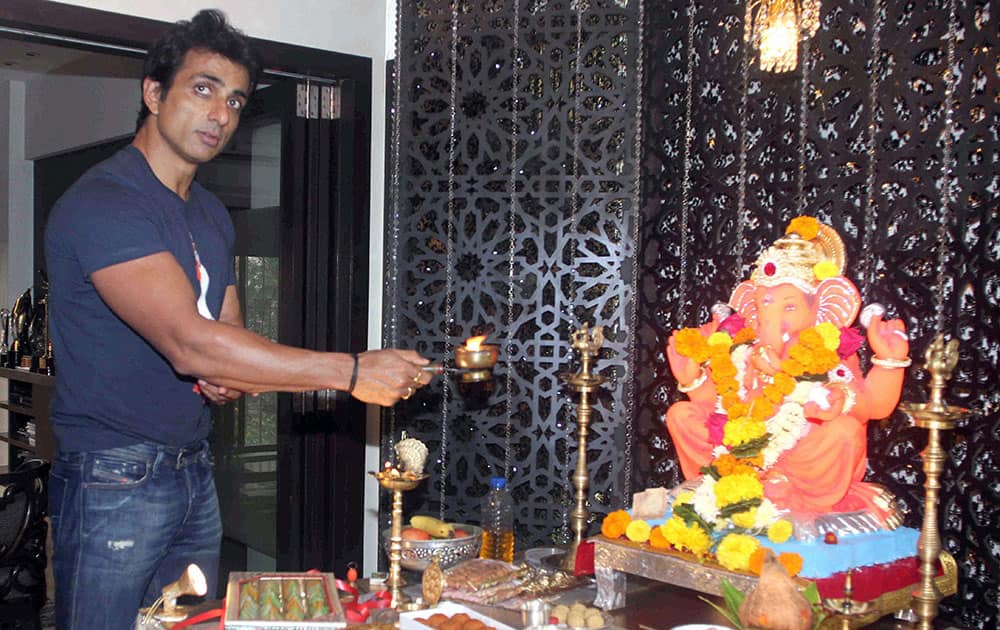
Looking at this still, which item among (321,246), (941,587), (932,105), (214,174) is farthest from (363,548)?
(932,105)

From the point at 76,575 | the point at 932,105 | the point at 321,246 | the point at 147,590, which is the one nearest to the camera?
the point at 76,575

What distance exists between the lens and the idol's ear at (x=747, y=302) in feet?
9.09

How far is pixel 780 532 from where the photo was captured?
7.80 feet

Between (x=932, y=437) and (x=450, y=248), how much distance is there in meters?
2.21

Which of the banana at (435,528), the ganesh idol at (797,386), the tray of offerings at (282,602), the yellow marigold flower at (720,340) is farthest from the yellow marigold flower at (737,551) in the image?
the tray of offerings at (282,602)

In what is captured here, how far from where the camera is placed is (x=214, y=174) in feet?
15.7

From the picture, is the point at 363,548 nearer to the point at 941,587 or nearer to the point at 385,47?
the point at 385,47

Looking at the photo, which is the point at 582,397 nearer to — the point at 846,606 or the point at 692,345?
the point at 692,345

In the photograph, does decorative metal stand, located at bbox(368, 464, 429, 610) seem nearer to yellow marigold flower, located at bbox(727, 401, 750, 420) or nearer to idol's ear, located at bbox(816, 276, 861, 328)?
yellow marigold flower, located at bbox(727, 401, 750, 420)

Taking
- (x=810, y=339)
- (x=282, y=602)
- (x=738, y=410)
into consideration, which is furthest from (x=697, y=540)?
(x=282, y=602)

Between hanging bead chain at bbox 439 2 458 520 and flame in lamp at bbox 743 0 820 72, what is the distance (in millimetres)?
1221

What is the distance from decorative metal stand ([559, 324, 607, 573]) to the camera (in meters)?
2.95

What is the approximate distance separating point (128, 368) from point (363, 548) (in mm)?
2218

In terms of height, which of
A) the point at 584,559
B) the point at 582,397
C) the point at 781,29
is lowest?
the point at 584,559
